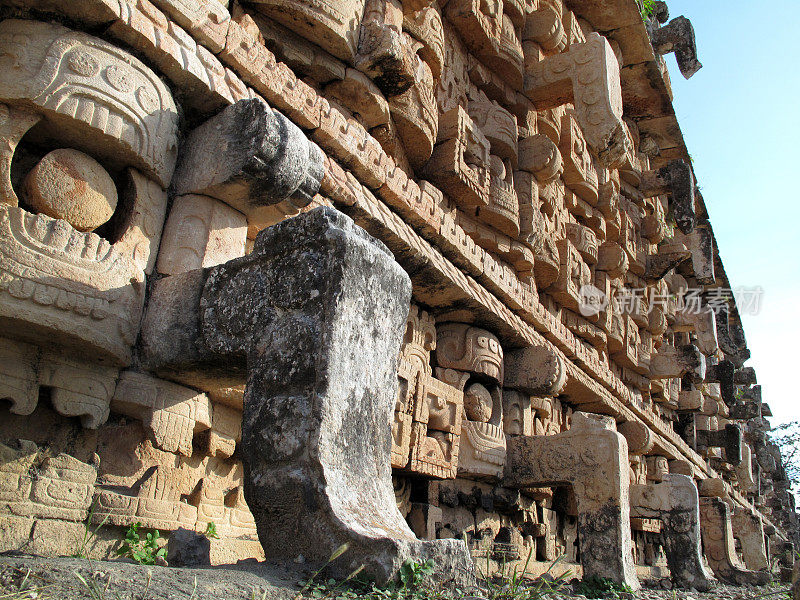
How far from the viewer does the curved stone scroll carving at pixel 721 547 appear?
807 cm

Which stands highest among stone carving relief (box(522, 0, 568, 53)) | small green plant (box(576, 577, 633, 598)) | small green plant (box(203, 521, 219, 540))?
stone carving relief (box(522, 0, 568, 53))

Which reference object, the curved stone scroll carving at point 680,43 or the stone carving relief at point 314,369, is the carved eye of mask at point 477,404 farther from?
the curved stone scroll carving at point 680,43

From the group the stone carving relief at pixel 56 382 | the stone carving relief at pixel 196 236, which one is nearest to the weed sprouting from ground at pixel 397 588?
the stone carving relief at pixel 56 382

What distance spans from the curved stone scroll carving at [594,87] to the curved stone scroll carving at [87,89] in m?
4.88

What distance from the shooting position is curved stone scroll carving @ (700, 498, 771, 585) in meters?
8.07

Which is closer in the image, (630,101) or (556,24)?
(556,24)

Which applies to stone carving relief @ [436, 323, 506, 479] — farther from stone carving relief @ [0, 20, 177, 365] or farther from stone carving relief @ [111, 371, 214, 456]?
stone carving relief @ [0, 20, 177, 365]

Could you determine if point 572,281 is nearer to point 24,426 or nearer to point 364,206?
point 364,206

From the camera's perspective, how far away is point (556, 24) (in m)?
8.11

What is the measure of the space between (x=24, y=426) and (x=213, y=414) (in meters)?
0.81

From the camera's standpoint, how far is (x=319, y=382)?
2.21 metres

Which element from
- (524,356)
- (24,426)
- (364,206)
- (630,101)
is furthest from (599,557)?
(630,101)

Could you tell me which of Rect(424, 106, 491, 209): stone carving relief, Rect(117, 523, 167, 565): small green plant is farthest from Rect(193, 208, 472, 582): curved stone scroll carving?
Rect(424, 106, 491, 209): stone carving relief

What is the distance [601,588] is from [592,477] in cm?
77
